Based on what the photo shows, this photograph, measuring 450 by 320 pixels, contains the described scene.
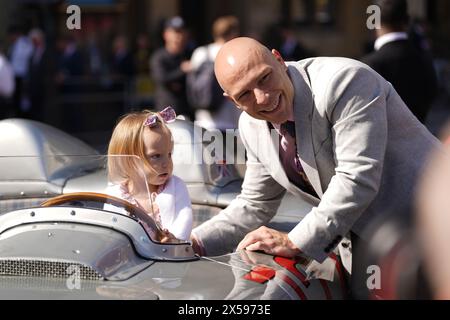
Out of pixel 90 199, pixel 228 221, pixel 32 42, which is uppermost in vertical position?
pixel 90 199

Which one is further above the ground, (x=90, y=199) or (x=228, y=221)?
(x=90, y=199)

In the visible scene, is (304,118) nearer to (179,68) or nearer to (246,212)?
(246,212)

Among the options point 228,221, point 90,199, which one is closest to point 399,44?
point 228,221

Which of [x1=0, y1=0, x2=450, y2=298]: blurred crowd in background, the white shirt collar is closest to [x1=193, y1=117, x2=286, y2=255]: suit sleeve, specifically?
[x1=0, y1=0, x2=450, y2=298]: blurred crowd in background

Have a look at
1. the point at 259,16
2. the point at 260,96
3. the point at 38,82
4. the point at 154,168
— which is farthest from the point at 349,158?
the point at 259,16

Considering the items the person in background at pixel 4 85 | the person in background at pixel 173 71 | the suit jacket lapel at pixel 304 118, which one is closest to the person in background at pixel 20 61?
the person in background at pixel 4 85

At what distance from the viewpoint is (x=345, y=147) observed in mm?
3152

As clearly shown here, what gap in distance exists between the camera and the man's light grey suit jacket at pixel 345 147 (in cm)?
313

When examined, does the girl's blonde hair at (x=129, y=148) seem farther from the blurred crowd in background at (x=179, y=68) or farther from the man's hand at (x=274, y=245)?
the blurred crowd in background at (x=179, y=68)

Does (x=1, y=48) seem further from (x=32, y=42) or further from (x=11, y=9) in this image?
(x=11, y=9)

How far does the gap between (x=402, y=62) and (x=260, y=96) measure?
2.81 meters

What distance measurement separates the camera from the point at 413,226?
288cm
